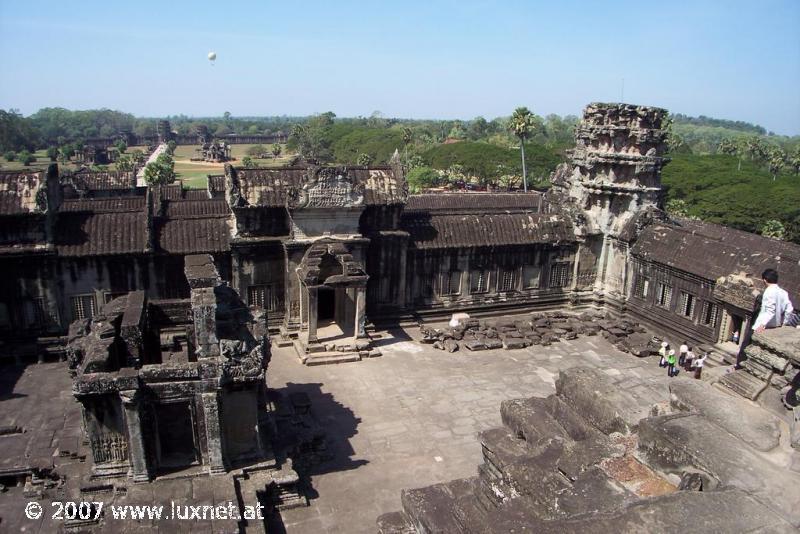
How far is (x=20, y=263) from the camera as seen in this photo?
18.4 meters

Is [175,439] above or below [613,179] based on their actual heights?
below

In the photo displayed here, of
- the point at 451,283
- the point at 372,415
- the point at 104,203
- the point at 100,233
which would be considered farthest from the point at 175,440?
the point at 104,203

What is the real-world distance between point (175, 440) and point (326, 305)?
34.2ft

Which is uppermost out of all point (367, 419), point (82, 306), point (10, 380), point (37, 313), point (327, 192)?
point (327, 192)

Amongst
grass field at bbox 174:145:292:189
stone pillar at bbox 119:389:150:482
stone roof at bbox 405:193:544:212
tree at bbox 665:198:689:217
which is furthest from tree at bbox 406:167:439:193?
stone pillar at bbox 119:389:150:482

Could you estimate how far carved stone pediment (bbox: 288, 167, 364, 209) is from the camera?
65.6 feet

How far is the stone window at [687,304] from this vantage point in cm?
2144

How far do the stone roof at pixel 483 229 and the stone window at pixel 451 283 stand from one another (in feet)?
4.09

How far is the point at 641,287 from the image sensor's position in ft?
78.0

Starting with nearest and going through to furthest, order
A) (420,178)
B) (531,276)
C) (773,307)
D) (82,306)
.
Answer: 1. (773,307)
2. (82,306)
3. (531,276)
4. (420,178)

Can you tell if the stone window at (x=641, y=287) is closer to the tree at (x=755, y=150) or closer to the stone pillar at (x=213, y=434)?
the stone pillar at (x=213, y=434)

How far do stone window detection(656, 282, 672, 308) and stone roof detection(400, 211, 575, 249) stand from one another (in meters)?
4.09

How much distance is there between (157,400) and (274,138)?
18085 centimetres

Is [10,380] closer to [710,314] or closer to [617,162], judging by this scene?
[617,162]
